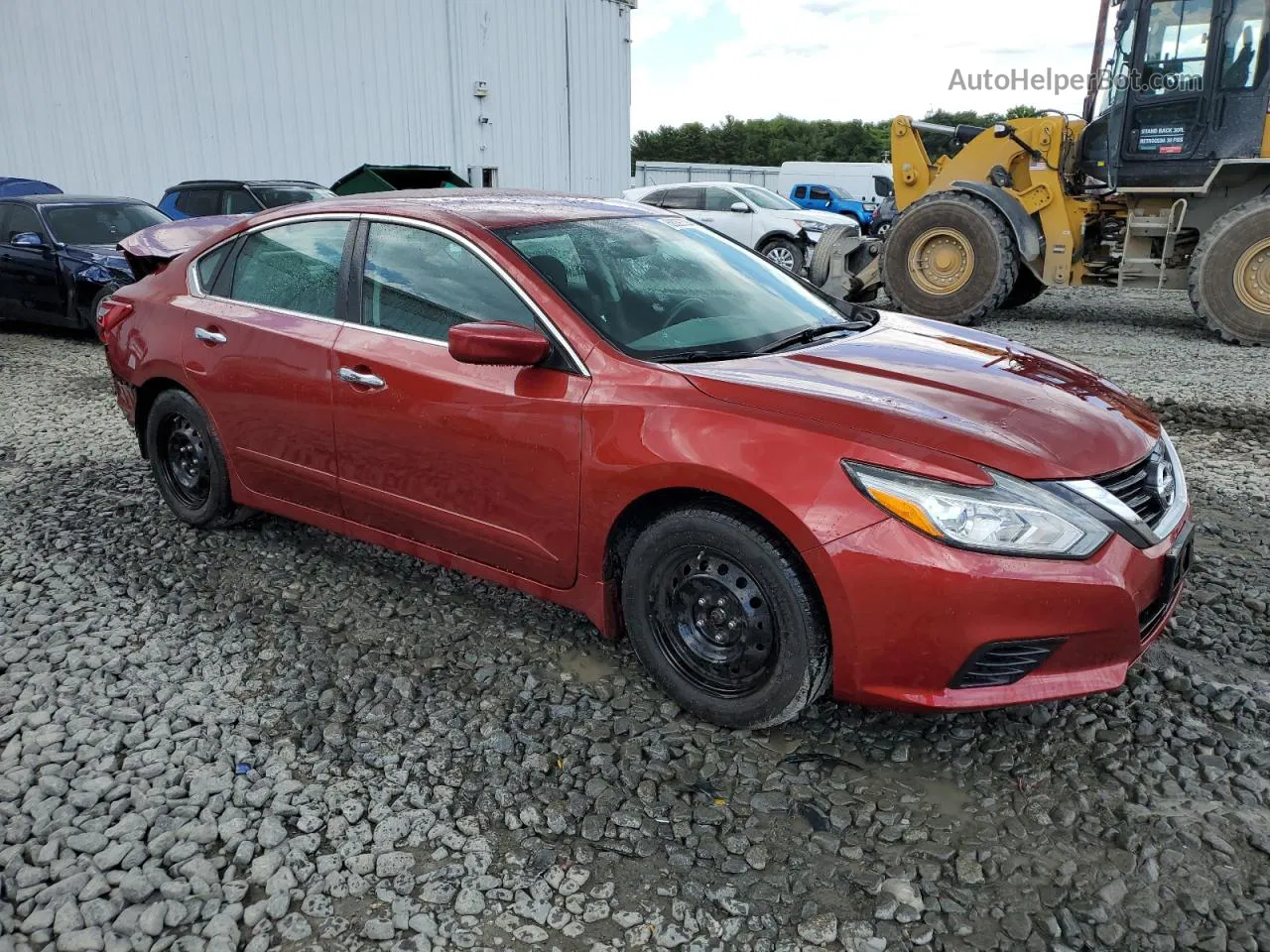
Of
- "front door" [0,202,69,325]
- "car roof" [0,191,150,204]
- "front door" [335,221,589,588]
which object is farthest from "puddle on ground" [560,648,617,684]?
"car roof" [0,191,150,204]

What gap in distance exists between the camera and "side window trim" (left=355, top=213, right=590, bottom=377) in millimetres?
3020

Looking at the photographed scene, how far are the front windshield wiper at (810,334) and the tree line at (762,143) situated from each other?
52.3 metres

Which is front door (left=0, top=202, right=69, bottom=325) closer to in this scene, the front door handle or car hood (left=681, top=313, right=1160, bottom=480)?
the front door handle

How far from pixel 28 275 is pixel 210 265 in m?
7.46

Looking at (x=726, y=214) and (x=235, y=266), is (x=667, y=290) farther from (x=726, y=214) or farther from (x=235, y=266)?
(x=726, y=214)

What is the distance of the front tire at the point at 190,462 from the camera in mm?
4242

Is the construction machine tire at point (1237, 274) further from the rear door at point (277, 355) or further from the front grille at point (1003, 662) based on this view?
the rear door at point (277, 355)

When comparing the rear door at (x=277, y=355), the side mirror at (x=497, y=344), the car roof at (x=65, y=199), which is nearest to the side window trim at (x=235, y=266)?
the rear door at (x=277, y=355)

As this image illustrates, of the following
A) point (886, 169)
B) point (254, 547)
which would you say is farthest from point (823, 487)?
point (886, 169)

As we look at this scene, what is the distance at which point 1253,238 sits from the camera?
30.3 ft

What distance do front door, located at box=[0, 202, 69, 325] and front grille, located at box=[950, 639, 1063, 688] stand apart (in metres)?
10.3

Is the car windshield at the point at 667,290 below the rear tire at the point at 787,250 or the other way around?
the other way around

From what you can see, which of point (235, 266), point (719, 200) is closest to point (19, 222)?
point (235, 266)

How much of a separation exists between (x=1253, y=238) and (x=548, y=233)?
873cm
